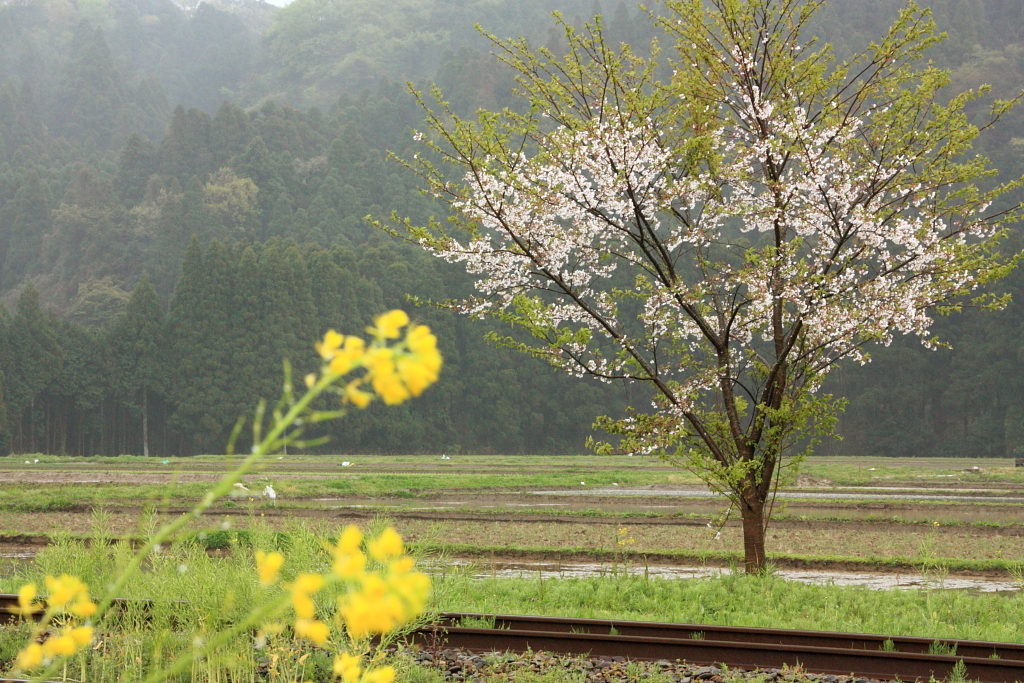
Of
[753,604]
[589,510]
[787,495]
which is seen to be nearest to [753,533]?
[753,604]

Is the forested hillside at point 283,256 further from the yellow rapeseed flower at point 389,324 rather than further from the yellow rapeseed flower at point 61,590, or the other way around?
the yellow rapeseed flower at point 389,324

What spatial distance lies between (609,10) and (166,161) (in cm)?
6715

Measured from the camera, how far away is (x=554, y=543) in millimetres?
16203

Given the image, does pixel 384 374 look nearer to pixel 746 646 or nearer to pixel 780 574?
pixel 746 646

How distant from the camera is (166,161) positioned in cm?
8194

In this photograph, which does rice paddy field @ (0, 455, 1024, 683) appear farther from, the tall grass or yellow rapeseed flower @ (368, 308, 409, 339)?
yellow rapeseed flower @ (368, 308, 409, 339)

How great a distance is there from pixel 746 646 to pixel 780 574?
22.7 feet

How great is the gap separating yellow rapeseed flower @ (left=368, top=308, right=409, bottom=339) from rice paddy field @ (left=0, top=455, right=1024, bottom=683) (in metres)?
0.23

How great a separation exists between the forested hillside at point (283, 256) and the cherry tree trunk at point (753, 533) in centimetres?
4094

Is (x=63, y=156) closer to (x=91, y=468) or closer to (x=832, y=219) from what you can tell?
(x=91, y=468)

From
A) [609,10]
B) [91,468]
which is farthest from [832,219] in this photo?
[609,10]

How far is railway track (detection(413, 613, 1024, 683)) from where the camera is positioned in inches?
252

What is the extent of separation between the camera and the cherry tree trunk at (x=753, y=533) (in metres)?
9.93

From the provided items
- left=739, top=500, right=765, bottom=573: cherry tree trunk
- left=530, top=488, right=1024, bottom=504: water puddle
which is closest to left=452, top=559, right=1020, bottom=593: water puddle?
left=739, top=500, right=765, bottom=573: cherry tree trunk
